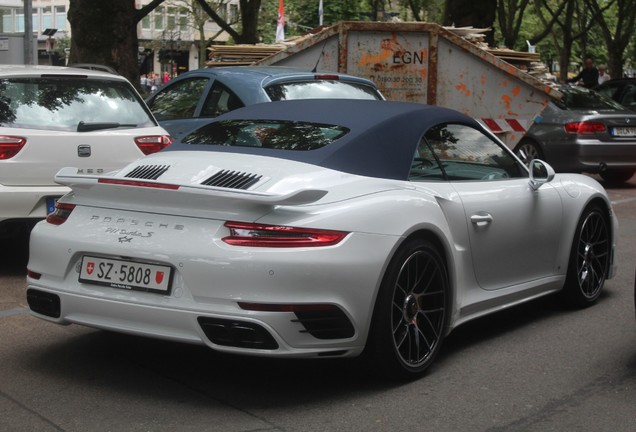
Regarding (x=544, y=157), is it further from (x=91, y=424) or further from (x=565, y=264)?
(x=91, y=424)

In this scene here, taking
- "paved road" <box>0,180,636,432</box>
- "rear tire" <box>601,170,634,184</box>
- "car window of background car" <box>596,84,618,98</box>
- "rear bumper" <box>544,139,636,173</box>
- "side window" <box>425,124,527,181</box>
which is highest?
"side window" <box>425,124,527,181</box>

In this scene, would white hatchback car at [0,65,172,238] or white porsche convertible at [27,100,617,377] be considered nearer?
white porsche convertible at [27,100,617,377]

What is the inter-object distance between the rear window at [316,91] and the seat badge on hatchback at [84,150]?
7.10ft

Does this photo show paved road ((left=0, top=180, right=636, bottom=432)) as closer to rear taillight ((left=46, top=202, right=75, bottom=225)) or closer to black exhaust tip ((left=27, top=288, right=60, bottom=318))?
black exhaust tip ((left=27, top=288, right=60, bottom=318))

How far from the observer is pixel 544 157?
1659 centimetres

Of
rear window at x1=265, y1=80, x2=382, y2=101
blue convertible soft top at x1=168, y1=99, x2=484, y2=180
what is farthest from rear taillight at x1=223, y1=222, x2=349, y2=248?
rear window at x1=265, y1=80, x2=382, y2=101

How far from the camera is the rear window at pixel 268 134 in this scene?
5684 millimetres

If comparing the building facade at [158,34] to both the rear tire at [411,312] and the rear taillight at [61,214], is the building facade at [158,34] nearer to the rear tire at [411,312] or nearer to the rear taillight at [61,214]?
the rear taillight at [61,214]

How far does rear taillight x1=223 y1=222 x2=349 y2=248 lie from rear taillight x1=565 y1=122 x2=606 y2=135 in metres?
12.0

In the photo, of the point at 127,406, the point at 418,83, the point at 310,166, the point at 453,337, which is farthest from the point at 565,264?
the point at 418,83

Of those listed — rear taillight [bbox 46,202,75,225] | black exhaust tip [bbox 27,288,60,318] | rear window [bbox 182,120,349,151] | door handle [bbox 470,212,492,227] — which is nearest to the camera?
black exhaust tip [bbox 27,288,60,318]

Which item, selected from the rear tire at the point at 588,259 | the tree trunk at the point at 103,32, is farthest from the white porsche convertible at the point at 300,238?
the tree trunk at the point at 103,32

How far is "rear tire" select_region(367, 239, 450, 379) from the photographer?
513cm

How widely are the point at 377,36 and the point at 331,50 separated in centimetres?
63
